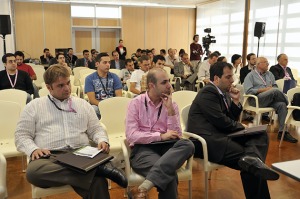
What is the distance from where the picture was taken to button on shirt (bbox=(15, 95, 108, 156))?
7.30 feet

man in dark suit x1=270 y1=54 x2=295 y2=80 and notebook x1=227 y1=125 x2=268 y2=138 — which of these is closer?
notebook x1=227 y1=125 x2=268 y2=138

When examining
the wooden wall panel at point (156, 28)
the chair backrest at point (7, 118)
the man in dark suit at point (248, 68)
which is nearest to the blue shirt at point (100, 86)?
the chair backrest at point (7, 118)

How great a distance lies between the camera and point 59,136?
7.50 ft

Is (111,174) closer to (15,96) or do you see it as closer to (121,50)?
(15,96)

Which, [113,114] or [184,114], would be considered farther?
[113,114]

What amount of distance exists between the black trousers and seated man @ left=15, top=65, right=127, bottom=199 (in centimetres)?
91

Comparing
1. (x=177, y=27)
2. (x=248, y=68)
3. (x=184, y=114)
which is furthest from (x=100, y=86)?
(x=177, y=27)

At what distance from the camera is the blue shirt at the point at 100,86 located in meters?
3.98

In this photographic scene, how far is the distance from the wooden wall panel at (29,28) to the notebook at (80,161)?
10308 mm

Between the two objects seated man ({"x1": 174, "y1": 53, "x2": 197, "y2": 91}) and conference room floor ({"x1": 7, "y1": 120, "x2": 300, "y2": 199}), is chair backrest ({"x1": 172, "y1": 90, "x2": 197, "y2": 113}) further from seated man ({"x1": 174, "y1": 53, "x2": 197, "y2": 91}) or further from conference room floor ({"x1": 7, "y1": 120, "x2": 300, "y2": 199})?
seated man ({"x1": 174, "y1": 53, "x2": 197, "y2": 91})

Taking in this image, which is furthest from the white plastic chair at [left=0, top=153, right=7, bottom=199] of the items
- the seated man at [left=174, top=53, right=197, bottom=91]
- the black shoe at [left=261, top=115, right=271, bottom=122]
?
the seated man at [left=174, top=53, right=197, bottom=91]

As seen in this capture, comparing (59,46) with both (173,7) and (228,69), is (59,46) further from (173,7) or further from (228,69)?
(228,69)

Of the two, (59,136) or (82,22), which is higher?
(82,22)

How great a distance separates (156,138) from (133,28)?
427 inches
